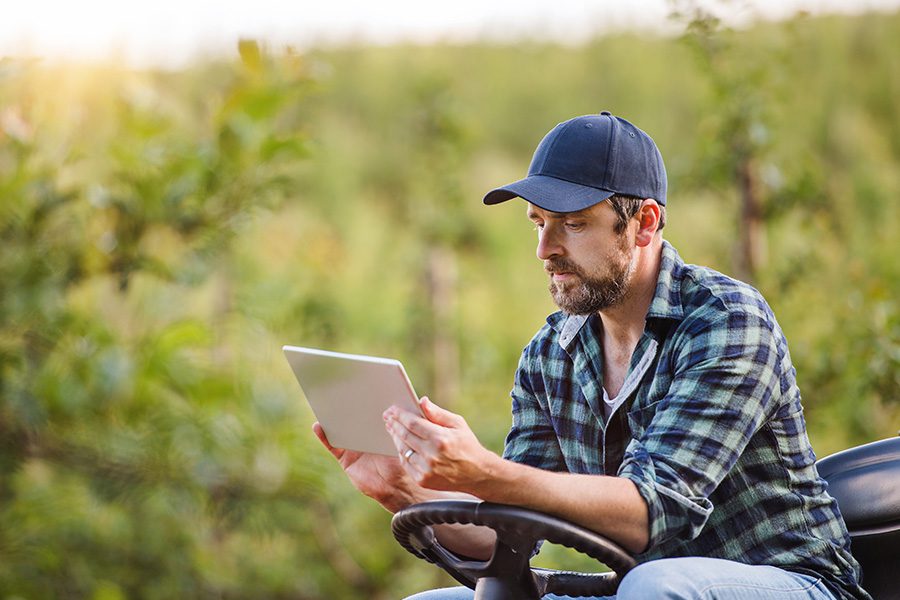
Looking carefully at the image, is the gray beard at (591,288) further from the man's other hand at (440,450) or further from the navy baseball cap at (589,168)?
the man's other hand at (440,450)

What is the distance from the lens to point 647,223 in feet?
5.20

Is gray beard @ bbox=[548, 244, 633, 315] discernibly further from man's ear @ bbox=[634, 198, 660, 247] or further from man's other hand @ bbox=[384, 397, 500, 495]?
man's other hand @ bbox=[384, 397, 500, 495]

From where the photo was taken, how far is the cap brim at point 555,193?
1507 mm

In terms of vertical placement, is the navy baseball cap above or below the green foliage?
above

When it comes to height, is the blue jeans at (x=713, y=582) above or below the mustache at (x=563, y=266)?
below

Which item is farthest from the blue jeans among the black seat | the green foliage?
the green foliage

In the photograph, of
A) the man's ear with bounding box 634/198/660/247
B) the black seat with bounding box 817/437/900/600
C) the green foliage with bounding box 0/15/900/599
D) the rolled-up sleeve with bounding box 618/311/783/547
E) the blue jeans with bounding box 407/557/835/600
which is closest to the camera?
the blue jeans with bounding box 407/557/835/600

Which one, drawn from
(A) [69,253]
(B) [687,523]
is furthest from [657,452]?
(A) [69,253]

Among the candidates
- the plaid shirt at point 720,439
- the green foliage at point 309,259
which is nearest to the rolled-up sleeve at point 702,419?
the plaid shirt at point 720,439

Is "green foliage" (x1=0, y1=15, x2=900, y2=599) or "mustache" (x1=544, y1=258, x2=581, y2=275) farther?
"green foliage" (x1=0, y1=15, x2=900, y2=599)

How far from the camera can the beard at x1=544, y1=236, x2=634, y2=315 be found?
5.11 ft

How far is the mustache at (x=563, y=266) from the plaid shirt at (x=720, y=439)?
121 mm

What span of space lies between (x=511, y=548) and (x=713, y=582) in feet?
0.83

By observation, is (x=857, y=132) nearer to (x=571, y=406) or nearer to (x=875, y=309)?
(x=875, y=309)
